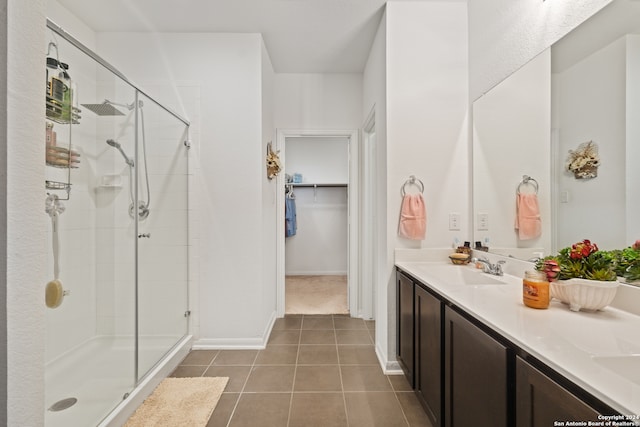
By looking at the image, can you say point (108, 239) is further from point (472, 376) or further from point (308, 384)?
point (472, 376)

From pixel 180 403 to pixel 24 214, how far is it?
67.7 inches

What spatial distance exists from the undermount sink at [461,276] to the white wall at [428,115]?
29 cm

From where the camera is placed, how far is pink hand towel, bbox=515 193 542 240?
5.28 feet

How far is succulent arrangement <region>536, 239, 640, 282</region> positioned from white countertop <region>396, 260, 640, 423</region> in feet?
0.46

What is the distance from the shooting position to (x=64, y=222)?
2082 millimetres

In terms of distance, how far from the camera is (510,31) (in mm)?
1841

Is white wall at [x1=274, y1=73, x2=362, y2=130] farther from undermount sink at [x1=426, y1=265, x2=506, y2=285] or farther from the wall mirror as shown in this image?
undermount sink at [x1=426, y1=265, x2=506, y2=285]

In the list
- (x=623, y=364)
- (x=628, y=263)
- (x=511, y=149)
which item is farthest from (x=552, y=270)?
(x=511, y=149)

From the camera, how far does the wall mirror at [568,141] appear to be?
1135mm

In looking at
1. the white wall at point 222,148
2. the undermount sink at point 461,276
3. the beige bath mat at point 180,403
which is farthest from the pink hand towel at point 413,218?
the beige bath mat at point 180,403

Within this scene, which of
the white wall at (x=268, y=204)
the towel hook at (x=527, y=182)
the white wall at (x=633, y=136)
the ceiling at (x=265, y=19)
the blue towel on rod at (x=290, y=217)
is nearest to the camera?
the white wall at (x=633, y=136)

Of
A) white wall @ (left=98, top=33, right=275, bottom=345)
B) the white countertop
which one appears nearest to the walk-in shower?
white wall @ (left=98, top=33, right=275, bottom=345)

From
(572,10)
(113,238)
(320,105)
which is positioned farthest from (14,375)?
(320,105)

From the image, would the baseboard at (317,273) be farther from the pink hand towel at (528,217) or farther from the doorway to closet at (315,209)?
the pink hand towel at (528,217)
